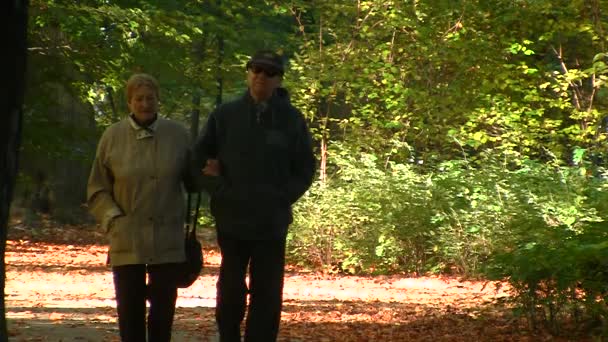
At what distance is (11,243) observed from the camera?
90.3ft

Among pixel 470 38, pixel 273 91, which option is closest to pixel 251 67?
pixel 273 91

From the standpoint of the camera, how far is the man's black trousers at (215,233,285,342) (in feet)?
24.8

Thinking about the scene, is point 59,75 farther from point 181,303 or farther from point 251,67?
point 251,67

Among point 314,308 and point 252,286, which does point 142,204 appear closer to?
point 252,286

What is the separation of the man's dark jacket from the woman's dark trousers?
419 millimetres

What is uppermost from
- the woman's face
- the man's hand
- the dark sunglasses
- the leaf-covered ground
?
the dark sunglasses

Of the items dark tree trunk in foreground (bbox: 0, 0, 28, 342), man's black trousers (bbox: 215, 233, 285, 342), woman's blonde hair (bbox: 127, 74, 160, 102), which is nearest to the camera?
dark tree trunk in foreground (bbox: 0, 0, 28, 342)

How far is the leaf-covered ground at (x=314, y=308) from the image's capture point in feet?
35.8

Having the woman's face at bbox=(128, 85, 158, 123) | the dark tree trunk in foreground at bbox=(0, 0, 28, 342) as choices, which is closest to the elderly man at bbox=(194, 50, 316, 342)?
the woman's face at bbox=(128, 85, 158, 123)

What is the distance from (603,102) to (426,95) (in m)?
3.39

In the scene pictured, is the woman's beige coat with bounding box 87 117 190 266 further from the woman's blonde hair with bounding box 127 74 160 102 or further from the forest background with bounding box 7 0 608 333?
the forest background with bounding box 7 0 608 333

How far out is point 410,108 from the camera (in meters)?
24.2

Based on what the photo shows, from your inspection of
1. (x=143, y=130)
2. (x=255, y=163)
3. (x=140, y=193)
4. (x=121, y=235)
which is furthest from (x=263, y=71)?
(x=121, y=235)

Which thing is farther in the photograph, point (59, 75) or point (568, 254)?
point (59, 75)
